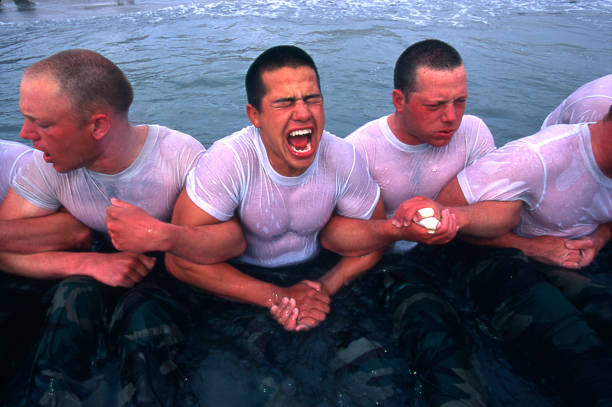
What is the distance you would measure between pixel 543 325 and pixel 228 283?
1847mm

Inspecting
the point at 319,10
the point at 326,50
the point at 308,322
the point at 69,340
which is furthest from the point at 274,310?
the point at 319,10

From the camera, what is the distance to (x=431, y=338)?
2.56m

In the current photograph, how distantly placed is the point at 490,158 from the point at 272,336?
1821 mm

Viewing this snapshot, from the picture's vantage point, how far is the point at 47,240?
2961mm

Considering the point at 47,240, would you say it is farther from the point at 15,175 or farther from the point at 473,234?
the point at 473,234

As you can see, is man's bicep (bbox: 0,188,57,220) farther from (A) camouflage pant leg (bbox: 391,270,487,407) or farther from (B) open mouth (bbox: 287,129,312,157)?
(A) camouflage pant leg (bbox: 391,270,487,407)

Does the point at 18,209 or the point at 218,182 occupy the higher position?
the point at 218,182

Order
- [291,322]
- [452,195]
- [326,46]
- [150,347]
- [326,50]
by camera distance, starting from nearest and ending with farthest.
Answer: [150,347] < [291,322] < [452,195] < [326,50] < [326,46]

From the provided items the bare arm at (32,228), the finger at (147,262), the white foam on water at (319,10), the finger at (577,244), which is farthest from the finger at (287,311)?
the white foam on water at (319,10)

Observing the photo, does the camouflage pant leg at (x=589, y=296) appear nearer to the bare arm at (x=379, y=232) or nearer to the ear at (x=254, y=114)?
the bare arm at (x=379, y=232)

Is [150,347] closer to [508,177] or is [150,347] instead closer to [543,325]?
[543,325]

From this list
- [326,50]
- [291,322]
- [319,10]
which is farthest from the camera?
[319,10]

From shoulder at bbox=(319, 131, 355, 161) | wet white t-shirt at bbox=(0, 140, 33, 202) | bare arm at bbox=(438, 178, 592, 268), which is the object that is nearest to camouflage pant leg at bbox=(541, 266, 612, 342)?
bare arm at bbox=(438, 178, 592, 268)

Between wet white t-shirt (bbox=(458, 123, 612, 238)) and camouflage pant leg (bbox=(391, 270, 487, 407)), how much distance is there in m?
0.72
